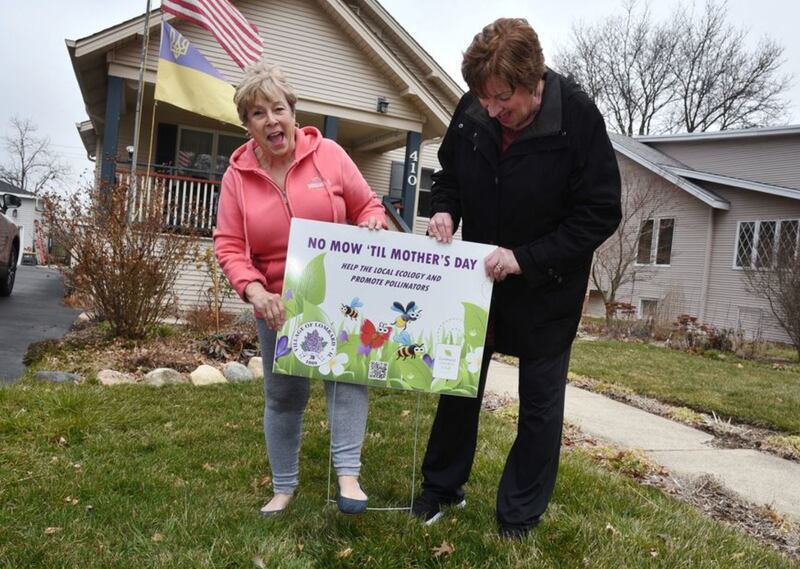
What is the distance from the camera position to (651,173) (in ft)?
67.3

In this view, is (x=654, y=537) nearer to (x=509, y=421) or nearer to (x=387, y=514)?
(x=387, y=514)

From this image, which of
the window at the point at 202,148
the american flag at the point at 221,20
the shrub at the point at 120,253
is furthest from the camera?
the window at the point at 202,148

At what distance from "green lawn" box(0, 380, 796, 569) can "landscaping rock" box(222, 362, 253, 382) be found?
1.57 m

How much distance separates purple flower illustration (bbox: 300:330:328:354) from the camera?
103 inches

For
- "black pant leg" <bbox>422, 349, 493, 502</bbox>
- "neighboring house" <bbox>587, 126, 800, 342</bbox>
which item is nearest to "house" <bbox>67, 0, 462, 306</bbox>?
"neighboring house" <bbox>587, 126, 800, 342</bbox>

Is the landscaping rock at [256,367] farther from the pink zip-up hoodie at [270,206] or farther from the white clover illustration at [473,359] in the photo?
the white clover illustration at [473,359]

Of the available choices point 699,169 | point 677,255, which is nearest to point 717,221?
point 677,255

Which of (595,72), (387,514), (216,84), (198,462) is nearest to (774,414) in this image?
(387,514)

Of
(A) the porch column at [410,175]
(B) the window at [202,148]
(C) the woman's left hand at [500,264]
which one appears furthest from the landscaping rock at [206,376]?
(B) the window at [202,148]

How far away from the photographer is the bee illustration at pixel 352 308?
2.64m

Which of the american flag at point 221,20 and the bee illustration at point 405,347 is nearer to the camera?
the bee illustration at point 405,347

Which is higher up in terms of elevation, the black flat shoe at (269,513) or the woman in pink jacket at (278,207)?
the woman in pink jacket at (278,207)

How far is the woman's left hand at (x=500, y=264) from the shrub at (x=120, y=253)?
5372mm

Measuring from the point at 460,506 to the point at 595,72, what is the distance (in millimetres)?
36602
